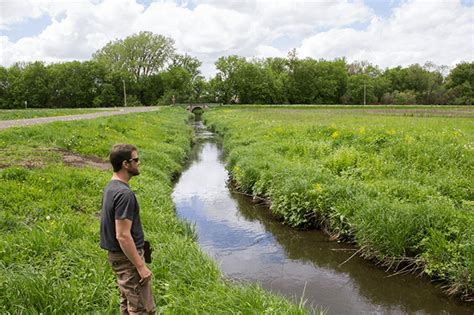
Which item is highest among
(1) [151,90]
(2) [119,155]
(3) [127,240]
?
(1) [151,90]

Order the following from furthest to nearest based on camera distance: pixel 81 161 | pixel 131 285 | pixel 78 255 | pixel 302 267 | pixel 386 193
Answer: pixel 81 161 → pixel 386 193 → pixel 302 267 → pixel 78 255 → pixel 131 285

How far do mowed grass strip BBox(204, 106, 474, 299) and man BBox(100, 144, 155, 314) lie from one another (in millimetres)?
5088

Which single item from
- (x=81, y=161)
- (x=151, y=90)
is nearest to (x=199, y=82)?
→ (x=151, y=90)

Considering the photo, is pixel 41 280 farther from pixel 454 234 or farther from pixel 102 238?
pixel 454 234

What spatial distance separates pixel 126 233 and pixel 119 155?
704 mm

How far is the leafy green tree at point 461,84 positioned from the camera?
78125 mm

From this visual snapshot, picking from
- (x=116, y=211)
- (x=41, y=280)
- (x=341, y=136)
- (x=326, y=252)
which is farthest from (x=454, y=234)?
(x=341, y=136)

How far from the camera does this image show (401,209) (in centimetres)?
732

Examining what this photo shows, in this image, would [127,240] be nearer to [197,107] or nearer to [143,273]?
[143,273]

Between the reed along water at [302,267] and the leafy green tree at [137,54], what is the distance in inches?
3216

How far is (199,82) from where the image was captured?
91.6 m

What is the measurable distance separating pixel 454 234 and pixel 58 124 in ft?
57.0

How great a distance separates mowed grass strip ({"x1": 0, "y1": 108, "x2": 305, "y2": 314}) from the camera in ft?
14.5

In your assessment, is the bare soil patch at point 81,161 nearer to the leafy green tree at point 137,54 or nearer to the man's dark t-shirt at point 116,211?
the man's dark t-shirt at point 116,211
